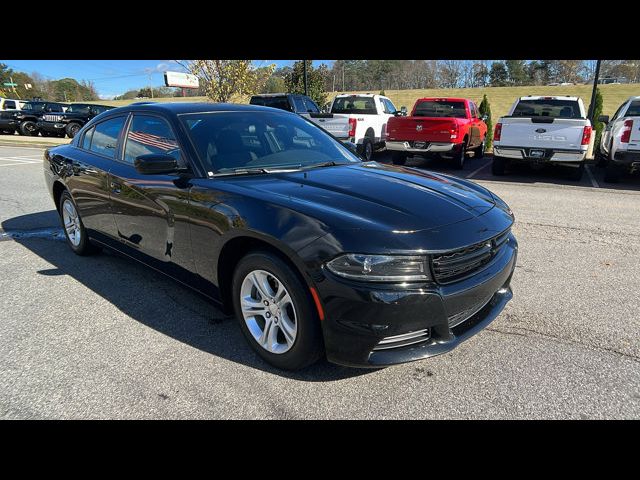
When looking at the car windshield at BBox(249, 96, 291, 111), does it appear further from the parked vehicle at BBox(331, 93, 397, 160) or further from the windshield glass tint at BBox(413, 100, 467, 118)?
the windshield glass tint at BBox(413, 100, 467, 118)

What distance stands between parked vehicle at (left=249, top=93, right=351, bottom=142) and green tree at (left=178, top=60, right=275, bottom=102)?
24.0ft

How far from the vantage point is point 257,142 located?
11.6 ft

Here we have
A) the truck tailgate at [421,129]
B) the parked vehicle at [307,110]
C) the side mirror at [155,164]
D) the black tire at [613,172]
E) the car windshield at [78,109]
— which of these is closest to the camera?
the side mirror at [155,164]

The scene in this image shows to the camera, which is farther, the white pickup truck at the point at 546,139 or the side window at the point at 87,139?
the white pickup truck at the point at 546,139

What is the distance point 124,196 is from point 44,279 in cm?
140

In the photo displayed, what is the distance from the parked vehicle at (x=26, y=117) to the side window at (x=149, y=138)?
26.4 metres

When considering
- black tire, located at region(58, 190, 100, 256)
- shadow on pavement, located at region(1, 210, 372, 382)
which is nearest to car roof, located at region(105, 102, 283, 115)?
shadow on pavement, located at region(1, 210, 372, 382)

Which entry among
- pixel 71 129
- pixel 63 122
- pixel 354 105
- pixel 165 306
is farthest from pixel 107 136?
pixel 63 122

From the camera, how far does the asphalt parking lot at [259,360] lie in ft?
7.95

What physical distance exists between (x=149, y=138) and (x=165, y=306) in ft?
4.64

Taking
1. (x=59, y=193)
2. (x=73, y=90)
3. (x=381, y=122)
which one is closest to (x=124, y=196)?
(x=59, y=193)

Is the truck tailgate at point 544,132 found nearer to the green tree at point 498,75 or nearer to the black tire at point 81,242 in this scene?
the black tire at point 81,242

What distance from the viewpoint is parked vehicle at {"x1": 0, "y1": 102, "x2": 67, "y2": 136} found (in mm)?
25547

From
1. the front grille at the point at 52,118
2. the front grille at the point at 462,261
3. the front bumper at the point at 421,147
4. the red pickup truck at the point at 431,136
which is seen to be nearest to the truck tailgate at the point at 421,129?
the red pickup truck at the point at 431,136
